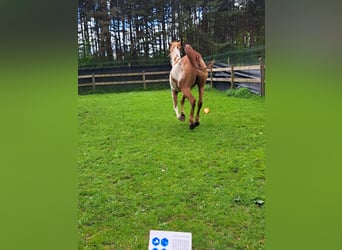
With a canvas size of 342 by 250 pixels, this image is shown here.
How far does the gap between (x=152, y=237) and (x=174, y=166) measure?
63 centimetres

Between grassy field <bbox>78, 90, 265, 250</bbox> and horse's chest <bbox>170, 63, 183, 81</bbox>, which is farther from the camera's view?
horse's chest <bbox>170, 63, 183, 81</bbox>

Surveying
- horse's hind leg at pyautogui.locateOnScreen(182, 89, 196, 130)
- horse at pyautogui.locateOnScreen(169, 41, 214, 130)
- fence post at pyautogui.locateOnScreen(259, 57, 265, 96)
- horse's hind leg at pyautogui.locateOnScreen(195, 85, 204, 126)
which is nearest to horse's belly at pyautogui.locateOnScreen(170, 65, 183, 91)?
horse at pyautogui.locateOnScreen(169, 41, 214, 130)

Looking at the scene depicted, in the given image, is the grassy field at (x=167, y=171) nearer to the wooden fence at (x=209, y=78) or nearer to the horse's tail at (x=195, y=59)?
the wooden fence at (x=209, y=78)

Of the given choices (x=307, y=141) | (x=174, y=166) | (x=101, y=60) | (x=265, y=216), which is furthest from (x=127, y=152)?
(x=307, y=141)

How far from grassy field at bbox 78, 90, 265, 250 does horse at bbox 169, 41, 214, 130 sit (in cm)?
5

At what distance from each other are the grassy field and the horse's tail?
235mm

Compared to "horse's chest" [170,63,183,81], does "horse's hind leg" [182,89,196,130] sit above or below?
below

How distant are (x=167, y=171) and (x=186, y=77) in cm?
86

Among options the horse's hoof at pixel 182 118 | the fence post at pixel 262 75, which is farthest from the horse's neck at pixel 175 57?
the fence post at pixel 262 75

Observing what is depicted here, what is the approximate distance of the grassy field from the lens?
292cm

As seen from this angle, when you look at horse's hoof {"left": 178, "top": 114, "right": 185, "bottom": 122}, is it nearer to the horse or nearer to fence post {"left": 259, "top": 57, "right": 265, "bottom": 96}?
the horse

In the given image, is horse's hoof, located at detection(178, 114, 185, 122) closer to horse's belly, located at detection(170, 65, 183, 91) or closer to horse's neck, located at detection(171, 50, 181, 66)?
horse's belly, located at detection(170, 65, 183, 91)

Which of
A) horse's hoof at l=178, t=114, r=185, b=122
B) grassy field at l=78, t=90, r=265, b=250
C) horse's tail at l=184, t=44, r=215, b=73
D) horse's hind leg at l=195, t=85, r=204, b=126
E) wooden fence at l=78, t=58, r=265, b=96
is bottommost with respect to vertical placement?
grassy field at l=78, t=90, r=265, b=250

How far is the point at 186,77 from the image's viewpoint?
3.19 metres
